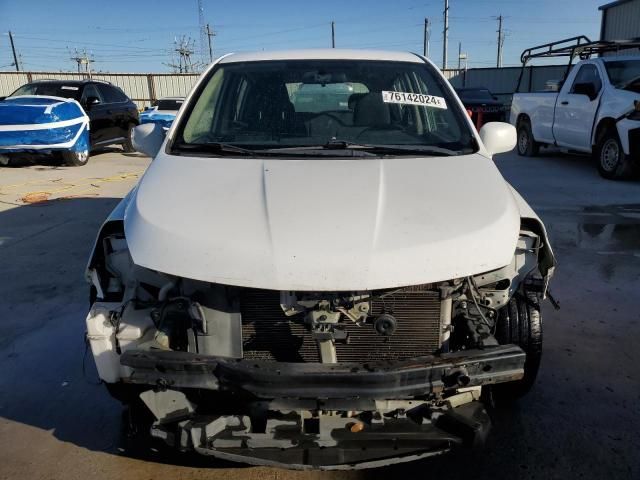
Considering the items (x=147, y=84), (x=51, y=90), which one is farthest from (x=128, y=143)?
(x=147, y=84)

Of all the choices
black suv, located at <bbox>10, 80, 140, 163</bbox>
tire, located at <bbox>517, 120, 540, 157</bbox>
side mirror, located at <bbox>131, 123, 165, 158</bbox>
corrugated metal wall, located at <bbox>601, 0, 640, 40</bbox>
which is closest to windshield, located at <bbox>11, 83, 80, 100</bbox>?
black suv, located at <bbox>10, 80, 140, 163</bbox>

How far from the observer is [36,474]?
252 centimetres

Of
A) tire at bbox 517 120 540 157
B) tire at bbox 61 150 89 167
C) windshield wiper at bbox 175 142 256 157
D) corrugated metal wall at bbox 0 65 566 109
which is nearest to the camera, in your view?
windshield wiper at bbox 175 142 256 157

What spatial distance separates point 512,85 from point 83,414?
26977mm

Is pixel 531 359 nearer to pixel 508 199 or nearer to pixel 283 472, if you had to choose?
pixel 508 199

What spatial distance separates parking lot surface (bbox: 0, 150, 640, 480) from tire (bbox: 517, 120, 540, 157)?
583 centimetres

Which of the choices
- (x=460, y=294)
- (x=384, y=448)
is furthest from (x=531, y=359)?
(x=384, y=448)

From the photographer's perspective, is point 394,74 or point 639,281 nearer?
point 394,74

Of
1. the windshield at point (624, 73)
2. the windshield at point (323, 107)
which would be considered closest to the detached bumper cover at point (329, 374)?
the windshield at point (323, 107)

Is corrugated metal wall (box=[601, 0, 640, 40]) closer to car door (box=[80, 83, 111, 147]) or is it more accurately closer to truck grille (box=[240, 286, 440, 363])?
car door (box=[80, 83, 111, 147])

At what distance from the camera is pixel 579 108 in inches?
372

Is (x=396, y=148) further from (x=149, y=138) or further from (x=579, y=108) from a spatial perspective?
(x=579, y=108)

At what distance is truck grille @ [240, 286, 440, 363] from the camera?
2.23 meters

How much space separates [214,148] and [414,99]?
1260 mm
